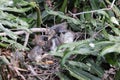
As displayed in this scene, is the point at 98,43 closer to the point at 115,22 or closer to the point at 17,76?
the point at 115,22

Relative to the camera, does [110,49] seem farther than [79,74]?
No

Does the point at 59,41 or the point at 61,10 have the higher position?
the point at 61,10

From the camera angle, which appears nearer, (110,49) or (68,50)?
(110,49)

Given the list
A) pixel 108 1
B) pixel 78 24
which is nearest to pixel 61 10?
pixel 78 24

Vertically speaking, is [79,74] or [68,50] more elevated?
[68,50]

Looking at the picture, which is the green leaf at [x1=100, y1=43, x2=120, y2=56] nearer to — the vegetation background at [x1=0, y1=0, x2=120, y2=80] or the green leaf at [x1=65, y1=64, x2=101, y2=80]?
the vegetation background at [x1=0, y1=0, x2=120, y2=80]

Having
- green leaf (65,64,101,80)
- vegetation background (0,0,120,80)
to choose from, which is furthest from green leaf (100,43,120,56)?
green leaf (65,64,101,80)

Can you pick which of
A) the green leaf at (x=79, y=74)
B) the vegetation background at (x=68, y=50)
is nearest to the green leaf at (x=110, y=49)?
the vegetation background at (x=68, y=50)

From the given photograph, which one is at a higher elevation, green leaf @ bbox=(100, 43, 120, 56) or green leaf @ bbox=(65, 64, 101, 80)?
green leaf @ bbox=(100, 43, 120, 56)

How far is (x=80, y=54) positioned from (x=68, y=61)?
8cm

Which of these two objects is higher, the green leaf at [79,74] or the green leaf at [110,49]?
the green leaf at [110,49]

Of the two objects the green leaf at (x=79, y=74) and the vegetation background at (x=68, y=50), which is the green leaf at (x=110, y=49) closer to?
the vegetation background at (x=68, y=50)

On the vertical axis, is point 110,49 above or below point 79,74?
above

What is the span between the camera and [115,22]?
1884mm
